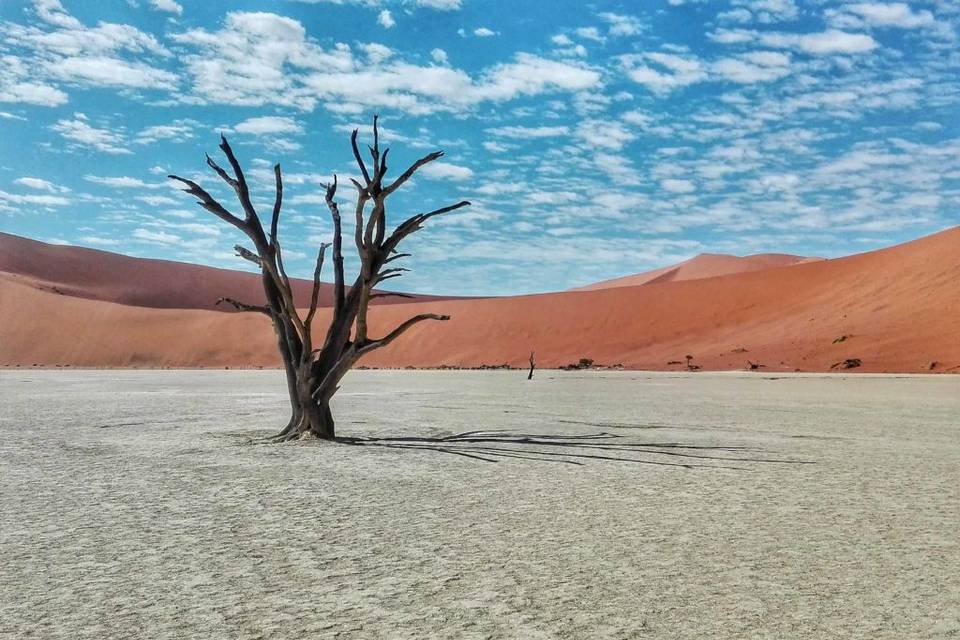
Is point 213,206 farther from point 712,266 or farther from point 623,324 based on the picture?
point 712,266

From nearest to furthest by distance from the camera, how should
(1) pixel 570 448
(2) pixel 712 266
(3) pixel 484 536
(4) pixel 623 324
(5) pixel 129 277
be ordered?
(3) pixel 484 536 → (1) pixel 570 448 → (4) pixel 623 324 → (5) pixel 129 277 → (2) pixel 712 266

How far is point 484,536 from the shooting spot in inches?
192

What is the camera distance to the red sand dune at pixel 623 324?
4228cm

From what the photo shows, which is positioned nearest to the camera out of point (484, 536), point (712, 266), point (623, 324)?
point (484, 536)

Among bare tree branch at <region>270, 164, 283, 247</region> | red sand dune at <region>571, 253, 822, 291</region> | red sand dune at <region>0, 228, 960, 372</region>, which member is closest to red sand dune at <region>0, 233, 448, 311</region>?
red sand dune at <region>0, 228, 960, 372</region>

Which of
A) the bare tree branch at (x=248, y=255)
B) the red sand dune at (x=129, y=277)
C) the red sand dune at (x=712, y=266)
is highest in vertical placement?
the red sand dune at (x=712, y=266)

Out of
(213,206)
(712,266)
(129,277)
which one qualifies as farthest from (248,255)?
(712,266)

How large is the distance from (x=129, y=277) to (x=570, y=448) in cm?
11029

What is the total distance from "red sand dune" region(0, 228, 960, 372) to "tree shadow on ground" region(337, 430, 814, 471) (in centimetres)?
2982

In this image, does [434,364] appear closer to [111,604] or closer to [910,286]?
[910,286]

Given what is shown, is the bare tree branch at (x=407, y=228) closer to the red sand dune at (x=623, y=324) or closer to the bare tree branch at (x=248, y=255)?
the bare tree branch at (x=248, y=255)

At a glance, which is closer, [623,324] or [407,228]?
[407,228]

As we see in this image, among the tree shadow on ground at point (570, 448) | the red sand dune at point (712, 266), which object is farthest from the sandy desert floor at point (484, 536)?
the red sand dune at point (712, 266)

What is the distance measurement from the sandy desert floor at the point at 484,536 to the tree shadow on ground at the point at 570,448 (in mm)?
60
